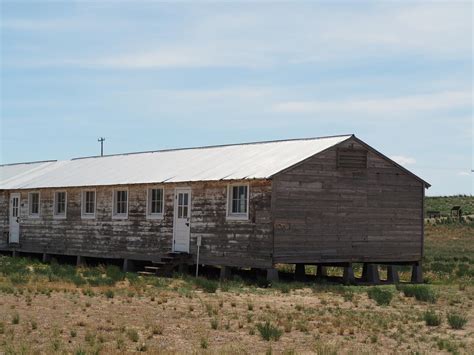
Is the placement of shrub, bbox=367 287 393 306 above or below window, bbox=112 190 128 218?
below

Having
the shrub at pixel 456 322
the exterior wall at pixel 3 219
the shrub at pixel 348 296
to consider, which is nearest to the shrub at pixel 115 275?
the shrub at pixel 348 296

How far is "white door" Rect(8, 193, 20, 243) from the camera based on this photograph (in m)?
35.8

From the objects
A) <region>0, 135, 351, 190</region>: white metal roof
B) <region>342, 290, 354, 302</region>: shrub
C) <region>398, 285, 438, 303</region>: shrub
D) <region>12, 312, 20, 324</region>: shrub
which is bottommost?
<region>12, 312, 20, 324</region>: shrub

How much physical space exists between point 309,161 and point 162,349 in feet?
41.0

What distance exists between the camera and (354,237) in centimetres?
2562

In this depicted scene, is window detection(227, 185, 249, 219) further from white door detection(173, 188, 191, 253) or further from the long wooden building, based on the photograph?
white door detection(173, 188, 191, 253)

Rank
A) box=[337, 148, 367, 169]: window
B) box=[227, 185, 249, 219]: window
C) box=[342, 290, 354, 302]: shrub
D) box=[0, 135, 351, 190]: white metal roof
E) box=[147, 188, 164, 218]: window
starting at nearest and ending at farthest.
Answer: box=[342, 290, 354, 302]: shrub < box=[227, 185, 249, 219]: window < box=[0, 135, 351, 190]: white metal roof < box=[337, 148, 367, 169]: window < box=[147, 188, 164, 218]: window

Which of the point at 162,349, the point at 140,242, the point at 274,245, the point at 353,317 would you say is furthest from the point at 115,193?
the point at 162,349

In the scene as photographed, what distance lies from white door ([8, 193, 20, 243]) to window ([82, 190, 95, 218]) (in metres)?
5.45

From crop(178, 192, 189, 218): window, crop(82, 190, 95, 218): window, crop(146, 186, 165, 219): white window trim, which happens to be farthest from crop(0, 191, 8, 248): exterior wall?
crop(178, 192, 189, 218): window

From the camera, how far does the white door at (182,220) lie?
26.4 m

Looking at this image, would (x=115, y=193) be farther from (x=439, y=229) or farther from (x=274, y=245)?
(x=439, y=229)

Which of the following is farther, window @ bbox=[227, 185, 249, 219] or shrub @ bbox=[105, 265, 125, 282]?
window @ bbox=[227, 185, 249, 219]

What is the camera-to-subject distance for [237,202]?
81.5 ft
